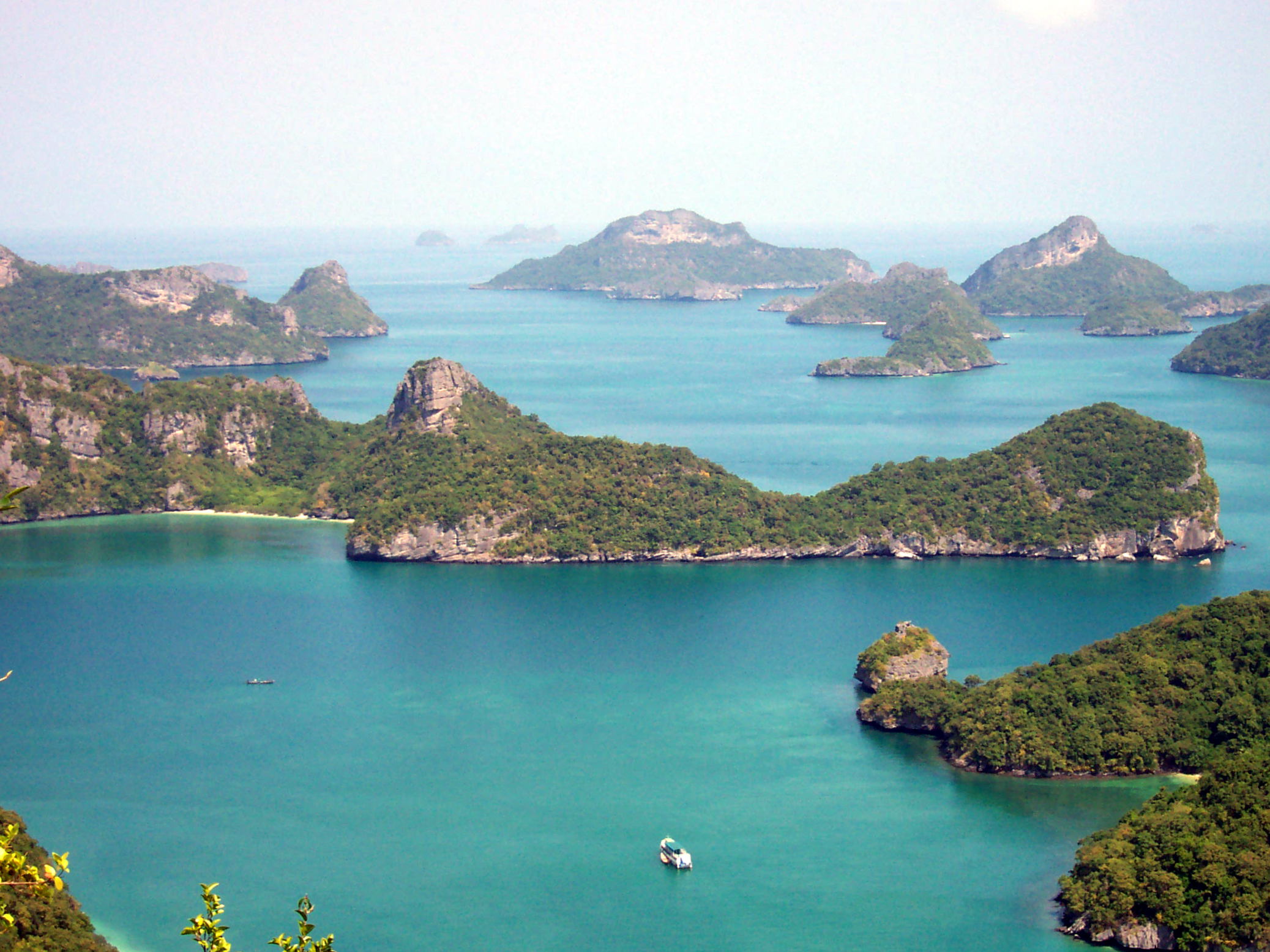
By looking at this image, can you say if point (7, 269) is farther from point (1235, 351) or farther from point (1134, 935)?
point (1134, 935)

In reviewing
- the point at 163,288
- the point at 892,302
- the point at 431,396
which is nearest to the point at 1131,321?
the point at 892,302

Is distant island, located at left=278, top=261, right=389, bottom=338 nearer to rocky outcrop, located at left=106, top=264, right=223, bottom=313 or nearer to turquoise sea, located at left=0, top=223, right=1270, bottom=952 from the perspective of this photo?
rocky outcrop, located at left=106, top=264, right=223, bottom=313

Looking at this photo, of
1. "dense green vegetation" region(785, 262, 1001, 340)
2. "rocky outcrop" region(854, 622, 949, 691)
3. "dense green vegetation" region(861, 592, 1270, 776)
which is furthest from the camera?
"dense green vegetation" region(785, 262, 1001, 340)

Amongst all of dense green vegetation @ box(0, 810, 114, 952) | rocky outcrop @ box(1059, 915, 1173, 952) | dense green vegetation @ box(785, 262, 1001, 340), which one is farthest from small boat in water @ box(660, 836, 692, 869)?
dense green vegetation @ box(785, 262, 1001, 340)

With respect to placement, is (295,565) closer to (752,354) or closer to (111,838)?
(111,838)

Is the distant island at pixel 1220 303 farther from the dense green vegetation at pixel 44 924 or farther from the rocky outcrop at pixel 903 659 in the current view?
the dense green vegetation at pixel 44 924

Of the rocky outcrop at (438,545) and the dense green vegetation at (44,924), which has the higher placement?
the rocky outcrop at (438,545)

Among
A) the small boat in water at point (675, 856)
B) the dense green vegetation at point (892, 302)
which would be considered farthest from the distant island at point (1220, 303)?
the small boat in water at point (675, 856)
